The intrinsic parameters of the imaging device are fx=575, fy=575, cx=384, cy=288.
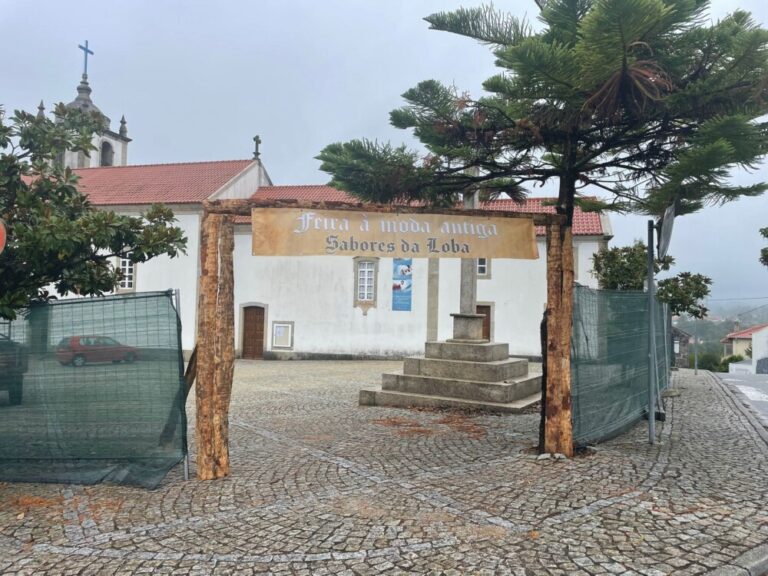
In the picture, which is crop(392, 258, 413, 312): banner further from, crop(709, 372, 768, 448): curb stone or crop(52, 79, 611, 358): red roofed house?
crop(709, 372, 768, 448): curb stone

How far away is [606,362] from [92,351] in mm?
5524

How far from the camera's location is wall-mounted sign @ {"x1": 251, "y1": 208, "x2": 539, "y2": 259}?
5.48m

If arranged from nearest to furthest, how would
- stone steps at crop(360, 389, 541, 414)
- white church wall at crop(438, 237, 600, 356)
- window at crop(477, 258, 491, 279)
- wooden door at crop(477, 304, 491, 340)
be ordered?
1. stone steps at crop(360, 389, 541, 414)
2. white church wall at crop(438, 237, 600, 356)
3. wooden door at crop(477, 304, 491, 340)
4. window at crop(477, 258, 491, 279)

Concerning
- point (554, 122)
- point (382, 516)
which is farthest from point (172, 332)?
point (554, 122)

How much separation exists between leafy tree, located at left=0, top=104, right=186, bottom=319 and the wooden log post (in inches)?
→ 154

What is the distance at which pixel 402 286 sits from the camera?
22516 mm

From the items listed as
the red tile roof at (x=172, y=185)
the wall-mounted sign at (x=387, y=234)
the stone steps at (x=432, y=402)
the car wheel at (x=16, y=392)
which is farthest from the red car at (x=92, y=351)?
the red tile roof at (x=172, y=185)

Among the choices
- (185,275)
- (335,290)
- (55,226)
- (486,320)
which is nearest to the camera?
(55,226)

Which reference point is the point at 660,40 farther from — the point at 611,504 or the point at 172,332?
the point at 172,332

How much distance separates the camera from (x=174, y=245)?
5977mm

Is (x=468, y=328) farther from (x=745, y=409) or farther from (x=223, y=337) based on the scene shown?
(x=223, y=337)

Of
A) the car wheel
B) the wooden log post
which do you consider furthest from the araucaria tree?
the car wheel

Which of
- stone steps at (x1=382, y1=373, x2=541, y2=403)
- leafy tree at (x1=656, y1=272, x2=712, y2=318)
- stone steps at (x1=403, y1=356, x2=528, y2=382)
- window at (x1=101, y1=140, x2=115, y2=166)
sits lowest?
stone steps at (x1=382, y1=373, x2=541, y2=403)

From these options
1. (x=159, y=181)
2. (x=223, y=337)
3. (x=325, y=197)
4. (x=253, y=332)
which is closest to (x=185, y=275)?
(x=253, y=332)
